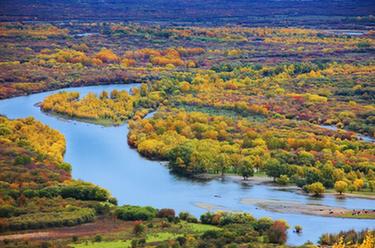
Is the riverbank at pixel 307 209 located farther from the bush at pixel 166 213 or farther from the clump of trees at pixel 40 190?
the clump of trees at pixel 40 190

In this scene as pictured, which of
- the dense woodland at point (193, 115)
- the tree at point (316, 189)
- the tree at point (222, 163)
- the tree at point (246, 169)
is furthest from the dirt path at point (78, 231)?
the tree at point (222, 163)

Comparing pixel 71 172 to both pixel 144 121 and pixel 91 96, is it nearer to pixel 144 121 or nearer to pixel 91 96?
pixel 144 121

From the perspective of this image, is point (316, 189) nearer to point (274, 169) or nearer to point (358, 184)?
point (358, 184)

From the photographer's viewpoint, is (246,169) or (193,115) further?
(193,115)

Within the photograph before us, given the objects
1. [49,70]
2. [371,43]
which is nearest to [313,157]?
[49,70]

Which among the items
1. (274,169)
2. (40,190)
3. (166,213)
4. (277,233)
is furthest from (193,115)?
(277,233)

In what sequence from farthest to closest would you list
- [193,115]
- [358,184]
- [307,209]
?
[193,115] < [358,184] < [307,209]

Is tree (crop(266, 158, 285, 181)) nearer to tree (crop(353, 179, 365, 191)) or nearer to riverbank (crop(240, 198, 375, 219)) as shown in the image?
riverbank (crop(240, 198, 375, 219))

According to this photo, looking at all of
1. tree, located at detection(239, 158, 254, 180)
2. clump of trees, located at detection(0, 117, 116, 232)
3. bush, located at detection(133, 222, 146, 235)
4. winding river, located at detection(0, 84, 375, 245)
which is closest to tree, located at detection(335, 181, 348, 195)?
winding river, located at detection(0, 84, 375, 245)
